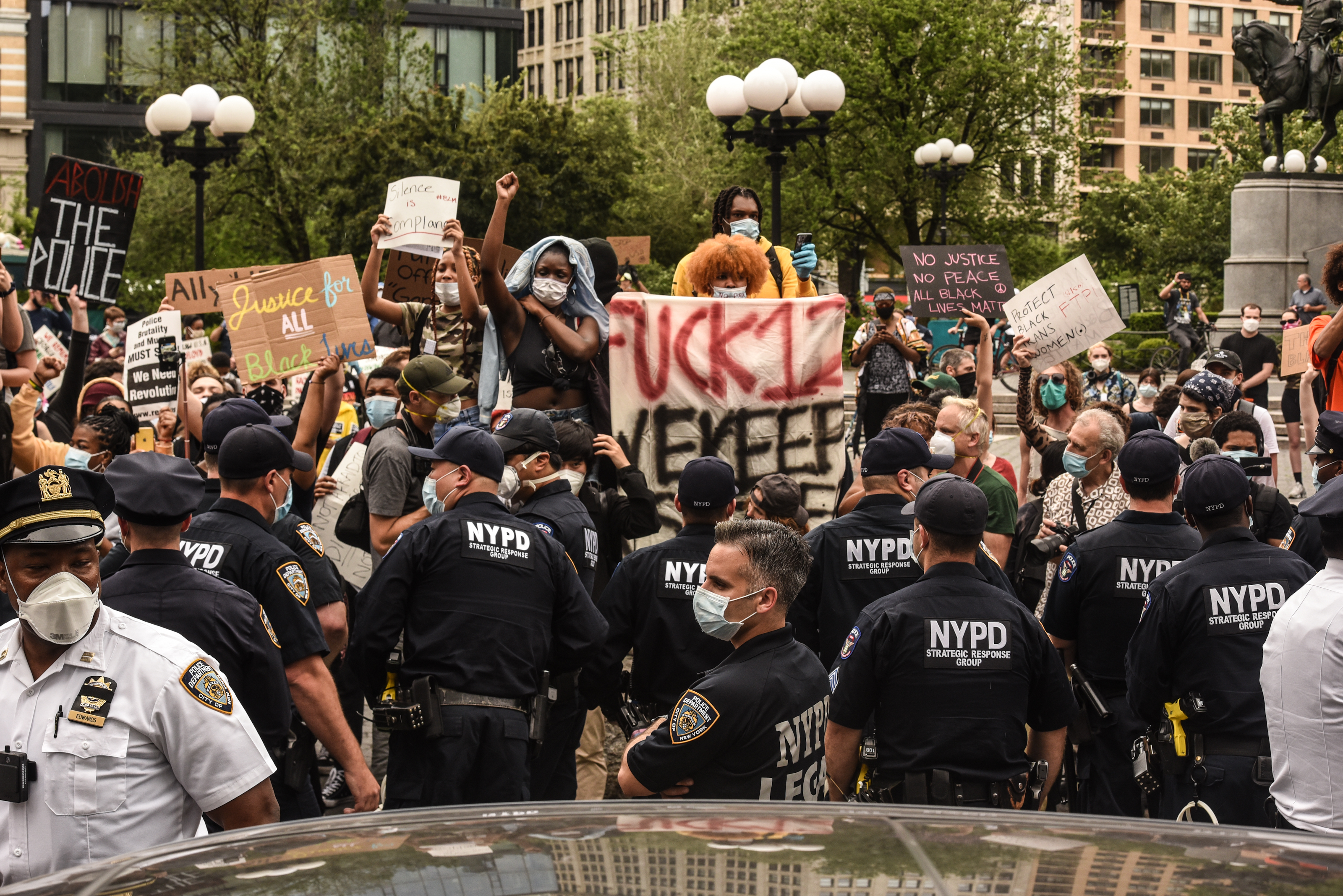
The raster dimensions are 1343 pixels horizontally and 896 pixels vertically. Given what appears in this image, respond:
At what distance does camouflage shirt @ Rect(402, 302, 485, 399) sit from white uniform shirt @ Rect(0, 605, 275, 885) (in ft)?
13.9

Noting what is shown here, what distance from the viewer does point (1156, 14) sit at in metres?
94.0

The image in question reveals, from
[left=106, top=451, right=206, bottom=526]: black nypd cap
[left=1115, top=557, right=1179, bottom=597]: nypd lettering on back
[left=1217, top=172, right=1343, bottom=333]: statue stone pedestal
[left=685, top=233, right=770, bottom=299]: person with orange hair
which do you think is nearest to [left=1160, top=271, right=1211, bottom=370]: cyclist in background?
[left=1217, top=172, right=1343, bottom=333]: statue stone pedestal

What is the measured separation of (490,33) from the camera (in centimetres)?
6506

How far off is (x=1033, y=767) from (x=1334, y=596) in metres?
1.13

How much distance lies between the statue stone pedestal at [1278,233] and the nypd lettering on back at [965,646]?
70.5ft

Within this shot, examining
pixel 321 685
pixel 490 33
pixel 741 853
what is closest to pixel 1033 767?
pixel 321 685

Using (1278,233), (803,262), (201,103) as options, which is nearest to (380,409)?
(803,262)

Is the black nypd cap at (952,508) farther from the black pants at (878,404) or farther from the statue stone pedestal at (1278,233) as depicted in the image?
the statue stone pedestal at (1278,233)

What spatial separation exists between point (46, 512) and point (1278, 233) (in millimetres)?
24548

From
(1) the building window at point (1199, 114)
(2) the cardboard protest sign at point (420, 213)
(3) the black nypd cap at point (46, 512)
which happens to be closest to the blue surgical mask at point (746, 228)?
(2) the cardboard protest sign at point (420, 213)

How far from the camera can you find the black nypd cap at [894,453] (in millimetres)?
5590

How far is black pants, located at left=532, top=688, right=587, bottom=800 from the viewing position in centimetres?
561

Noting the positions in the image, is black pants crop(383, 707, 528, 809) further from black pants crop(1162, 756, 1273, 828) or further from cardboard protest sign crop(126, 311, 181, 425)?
cardboard protest sign crop(126, 311, 181, 425)

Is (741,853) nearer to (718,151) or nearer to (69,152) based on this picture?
(718,151)
